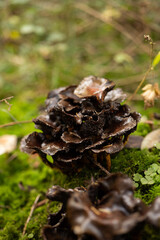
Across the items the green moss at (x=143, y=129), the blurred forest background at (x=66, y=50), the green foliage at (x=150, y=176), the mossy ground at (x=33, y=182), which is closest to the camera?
the green foliage at (x=150, y=176)

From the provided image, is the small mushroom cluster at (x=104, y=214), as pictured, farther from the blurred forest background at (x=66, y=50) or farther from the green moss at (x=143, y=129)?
the blurred forest background at (x=66, y=50)

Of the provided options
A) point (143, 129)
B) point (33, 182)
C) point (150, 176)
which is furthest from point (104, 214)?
point (33, 182)

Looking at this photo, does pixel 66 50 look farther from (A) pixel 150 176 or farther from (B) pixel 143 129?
(A) pixel 150 176

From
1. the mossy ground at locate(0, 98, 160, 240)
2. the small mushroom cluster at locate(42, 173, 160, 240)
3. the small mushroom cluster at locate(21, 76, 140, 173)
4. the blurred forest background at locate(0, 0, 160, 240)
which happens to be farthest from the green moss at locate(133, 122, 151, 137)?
the blurred forest background at locate(0, 0, 160, 240)

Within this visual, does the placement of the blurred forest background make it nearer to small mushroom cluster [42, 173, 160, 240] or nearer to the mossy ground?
the mossy ground

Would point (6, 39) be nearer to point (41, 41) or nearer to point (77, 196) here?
point (41, 41)

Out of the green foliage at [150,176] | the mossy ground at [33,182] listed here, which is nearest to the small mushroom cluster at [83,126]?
the mossy ground at [33,182]
